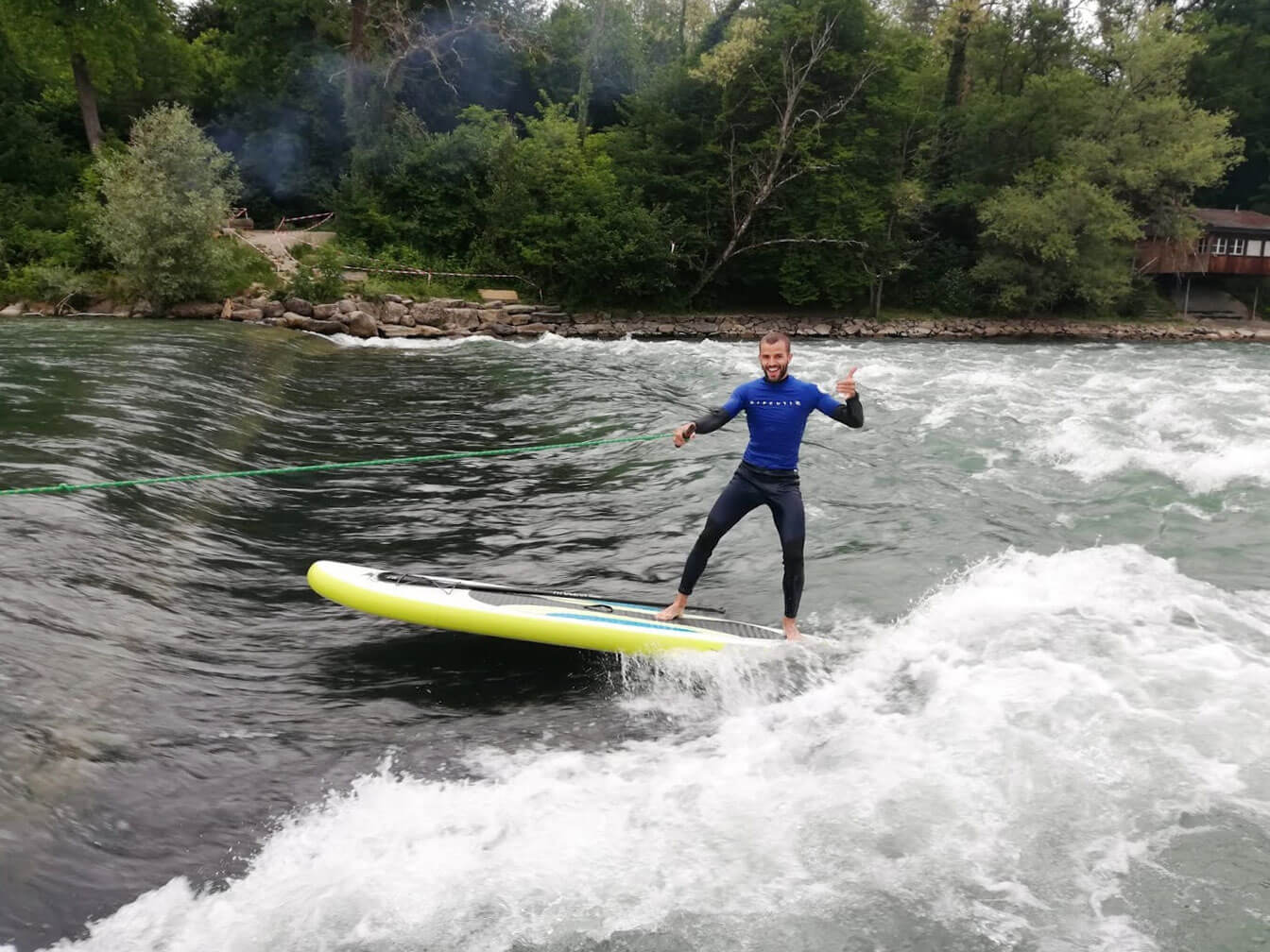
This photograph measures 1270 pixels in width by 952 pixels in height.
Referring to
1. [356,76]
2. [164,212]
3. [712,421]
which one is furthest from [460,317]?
[712,421]

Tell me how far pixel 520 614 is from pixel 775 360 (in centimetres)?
246

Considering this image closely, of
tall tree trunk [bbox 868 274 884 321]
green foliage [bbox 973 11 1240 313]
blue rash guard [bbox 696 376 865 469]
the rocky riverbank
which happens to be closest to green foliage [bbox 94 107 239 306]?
the rocky riverbank

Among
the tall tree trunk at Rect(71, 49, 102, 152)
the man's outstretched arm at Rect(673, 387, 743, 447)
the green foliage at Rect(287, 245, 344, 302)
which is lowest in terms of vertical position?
the man's outstretched arm at Rect(673, 387, 743, 447)

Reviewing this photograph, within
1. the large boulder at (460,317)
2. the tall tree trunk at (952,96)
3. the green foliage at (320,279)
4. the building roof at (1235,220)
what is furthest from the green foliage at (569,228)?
the building roof at (1235,220)

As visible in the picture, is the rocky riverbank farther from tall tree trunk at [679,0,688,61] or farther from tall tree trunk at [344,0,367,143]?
tall tree trunk at [679,0,688,61]

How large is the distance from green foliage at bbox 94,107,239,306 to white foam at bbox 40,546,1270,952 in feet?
72.1

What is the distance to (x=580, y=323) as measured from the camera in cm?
3053

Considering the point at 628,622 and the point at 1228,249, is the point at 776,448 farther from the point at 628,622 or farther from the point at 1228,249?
the point at 1228,249

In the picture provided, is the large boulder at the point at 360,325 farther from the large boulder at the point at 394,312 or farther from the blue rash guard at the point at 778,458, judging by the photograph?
the blue rash guard at the point at 778,458

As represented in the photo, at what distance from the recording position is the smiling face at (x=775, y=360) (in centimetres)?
634

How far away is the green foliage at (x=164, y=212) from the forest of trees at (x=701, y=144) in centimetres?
601

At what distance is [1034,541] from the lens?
8758 mm

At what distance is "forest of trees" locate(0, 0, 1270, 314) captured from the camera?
3169 centimetres

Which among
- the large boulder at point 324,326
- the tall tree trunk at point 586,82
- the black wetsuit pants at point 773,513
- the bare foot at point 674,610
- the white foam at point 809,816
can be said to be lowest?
the white foam at point 809,816
